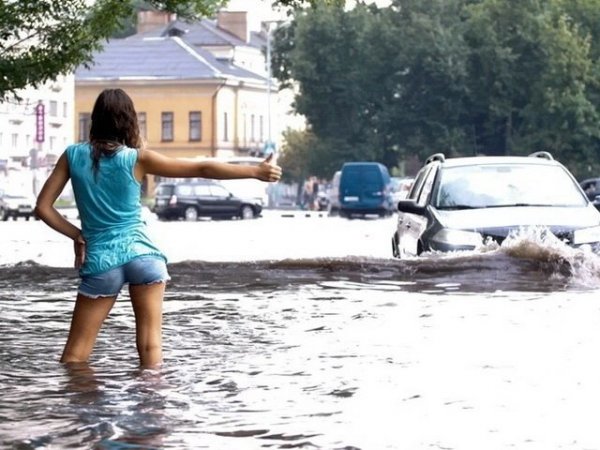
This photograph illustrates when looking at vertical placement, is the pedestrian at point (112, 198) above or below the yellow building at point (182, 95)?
below

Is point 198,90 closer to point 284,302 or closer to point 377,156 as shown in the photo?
point 377,156

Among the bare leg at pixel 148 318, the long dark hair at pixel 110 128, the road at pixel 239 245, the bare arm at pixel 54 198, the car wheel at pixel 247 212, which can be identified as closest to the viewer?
the long dark hair at pixel 110 128

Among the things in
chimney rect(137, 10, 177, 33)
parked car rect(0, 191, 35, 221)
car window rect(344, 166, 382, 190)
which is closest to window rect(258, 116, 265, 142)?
chimney rect(137, 10, 177, 33)

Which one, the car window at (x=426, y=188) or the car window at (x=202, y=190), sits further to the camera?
the car window at (x=202, y=190)

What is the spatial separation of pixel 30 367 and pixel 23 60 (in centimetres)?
1798

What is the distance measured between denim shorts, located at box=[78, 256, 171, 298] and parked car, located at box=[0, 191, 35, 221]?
72924 millimetres

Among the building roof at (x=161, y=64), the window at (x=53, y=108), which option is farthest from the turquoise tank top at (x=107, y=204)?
the building roof at (x=161, y=64)

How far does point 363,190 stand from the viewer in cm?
7631

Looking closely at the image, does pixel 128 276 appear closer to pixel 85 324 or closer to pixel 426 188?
pixel 85 324

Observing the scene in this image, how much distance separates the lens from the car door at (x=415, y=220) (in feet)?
63.9

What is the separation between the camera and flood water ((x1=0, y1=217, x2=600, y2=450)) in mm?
8133

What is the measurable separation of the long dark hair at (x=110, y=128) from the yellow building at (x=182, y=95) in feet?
398

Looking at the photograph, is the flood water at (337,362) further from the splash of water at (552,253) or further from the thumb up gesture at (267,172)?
the thumb up gesture at (267,172)

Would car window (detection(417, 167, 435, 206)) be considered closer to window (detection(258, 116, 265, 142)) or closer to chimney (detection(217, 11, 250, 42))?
window (detection(258, 116, 265, 142))
